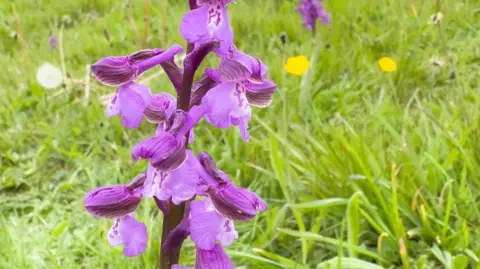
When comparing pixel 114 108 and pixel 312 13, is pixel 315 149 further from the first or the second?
pixel 312 13

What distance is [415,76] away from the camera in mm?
2576

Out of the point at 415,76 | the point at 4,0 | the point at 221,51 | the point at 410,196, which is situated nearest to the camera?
the point at 221,51

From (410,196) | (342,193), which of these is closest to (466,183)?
(410,196)

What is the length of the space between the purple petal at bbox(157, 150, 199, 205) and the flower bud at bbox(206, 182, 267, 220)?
0.04m

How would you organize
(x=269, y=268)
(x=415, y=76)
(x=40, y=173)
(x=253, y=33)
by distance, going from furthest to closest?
1. (x=253, y=33)
2. (x=415, y=76)
3. (x=40, y=173)
4. (x=269, y=268)

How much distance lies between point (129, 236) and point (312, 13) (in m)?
2.24

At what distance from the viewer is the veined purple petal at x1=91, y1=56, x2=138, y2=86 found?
2.75 ft

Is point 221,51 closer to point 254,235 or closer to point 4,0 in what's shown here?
point 254,235

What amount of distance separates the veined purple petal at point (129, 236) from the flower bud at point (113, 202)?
2cm

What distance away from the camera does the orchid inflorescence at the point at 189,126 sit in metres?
0.79

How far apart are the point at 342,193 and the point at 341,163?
0.27 ft

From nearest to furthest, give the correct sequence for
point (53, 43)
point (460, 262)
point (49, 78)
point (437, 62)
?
1. point (460, 262)
2. point (437, 62)
3. point (49, 78)
4. point (53, 43)

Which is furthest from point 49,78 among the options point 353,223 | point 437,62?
point 353,223

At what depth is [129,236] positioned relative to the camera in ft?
2.91
